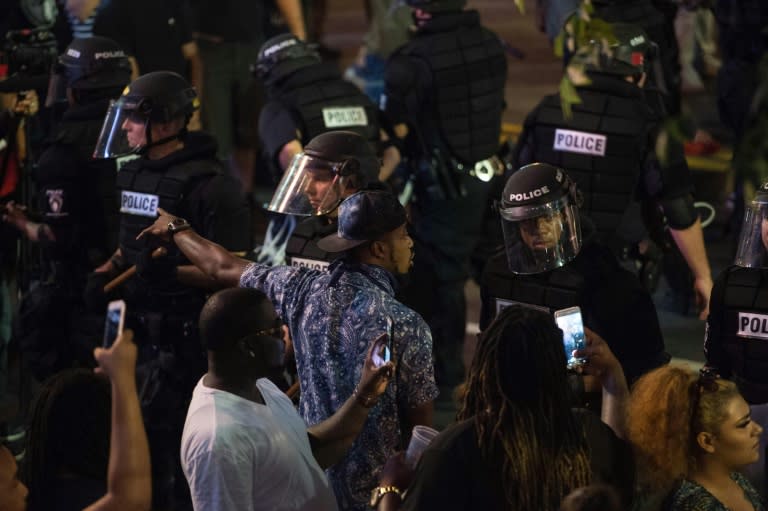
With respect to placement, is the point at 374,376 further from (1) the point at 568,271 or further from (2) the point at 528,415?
(1) the point at 568,271

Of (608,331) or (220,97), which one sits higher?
(608,331)

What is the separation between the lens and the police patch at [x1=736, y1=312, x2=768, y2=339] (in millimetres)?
5312

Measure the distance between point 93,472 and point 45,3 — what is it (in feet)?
16.9

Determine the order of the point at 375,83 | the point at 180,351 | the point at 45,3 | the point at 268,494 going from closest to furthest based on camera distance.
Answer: the point at 268,494, the point at 180,351, the point at 45,3, the point at 375,83

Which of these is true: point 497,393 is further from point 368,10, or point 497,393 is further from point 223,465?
point 368,10

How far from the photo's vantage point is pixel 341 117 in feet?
25.9

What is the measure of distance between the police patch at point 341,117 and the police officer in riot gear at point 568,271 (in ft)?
8.34

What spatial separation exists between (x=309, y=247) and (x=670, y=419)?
2.15 meters

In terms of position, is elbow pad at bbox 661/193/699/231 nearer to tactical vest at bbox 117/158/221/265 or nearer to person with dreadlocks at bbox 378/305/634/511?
tactical vest at bbox 117/158/221/265

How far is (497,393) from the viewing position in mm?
3855

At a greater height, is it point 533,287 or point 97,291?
point 533,287

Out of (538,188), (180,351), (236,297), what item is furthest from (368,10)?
(236,297)

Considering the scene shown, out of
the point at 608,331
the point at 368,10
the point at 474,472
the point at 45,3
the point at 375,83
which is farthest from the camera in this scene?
the point at 368,10

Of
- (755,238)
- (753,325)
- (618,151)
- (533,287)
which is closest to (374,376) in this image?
(533,287)
